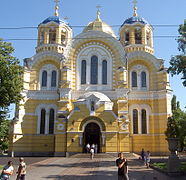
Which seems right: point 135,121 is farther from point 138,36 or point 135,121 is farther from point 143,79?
point 138,36

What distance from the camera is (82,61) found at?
3781cm

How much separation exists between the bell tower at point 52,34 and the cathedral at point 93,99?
24 cm

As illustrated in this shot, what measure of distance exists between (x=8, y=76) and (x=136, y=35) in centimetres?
2685

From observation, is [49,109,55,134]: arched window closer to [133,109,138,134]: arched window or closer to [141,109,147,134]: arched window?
[133,109,138,134]: arched window

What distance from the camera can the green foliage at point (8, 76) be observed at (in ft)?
63.9

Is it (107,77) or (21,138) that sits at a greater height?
(107,77)

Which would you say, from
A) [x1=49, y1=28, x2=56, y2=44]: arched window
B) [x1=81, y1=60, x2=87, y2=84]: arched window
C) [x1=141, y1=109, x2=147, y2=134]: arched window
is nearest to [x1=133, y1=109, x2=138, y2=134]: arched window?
[x1=141, y1=109, x2=147, y2=134]: arched window

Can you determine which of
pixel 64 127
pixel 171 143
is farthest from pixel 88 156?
pixel 171 143

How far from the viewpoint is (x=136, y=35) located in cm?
4116

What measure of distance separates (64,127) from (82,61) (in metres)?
10.9

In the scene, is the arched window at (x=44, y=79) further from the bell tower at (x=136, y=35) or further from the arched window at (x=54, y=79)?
the bell tower at (x=136, y=35)

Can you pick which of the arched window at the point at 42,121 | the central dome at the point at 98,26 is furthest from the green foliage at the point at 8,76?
the central dome at the point at 98,26

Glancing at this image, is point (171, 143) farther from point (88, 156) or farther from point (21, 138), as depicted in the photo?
point (21, 138)

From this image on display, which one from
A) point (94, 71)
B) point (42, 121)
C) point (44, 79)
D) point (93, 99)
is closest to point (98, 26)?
point (94, 71)
